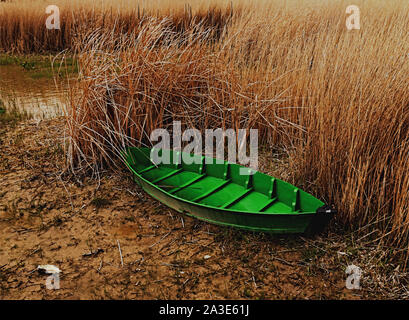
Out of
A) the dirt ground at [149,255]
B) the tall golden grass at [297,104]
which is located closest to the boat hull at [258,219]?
the dirt ground at [149,255]

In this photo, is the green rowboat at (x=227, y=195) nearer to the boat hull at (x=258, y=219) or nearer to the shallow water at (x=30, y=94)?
the boat hull at (x=258, y=219)

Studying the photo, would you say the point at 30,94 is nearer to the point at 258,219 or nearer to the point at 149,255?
the point at 149,255

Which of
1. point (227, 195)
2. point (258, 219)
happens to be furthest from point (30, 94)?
point (258, 219)

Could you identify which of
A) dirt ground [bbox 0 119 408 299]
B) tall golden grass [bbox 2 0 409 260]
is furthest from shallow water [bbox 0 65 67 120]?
dirt ground [bbox 0 119 408 299]

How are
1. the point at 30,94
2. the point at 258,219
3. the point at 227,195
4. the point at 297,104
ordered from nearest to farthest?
the point at 258,219
the point at 227,195
the point at 297,104
the point at 30,94

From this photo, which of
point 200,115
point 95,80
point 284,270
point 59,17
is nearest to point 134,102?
point 95,80

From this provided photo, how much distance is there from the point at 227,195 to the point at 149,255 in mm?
1048

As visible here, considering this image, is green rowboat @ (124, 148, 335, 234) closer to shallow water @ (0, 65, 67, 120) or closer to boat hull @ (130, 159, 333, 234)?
boat hull @ (130, 159, 333, 234)

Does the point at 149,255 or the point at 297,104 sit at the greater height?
the point at 297,104

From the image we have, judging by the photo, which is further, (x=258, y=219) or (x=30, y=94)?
(x=30, y=94)

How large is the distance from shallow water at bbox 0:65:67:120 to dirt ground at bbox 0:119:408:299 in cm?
220

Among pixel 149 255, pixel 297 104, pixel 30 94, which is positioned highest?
pixel 297 104

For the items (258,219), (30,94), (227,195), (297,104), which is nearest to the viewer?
(258,219)

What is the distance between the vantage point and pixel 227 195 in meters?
3.99
